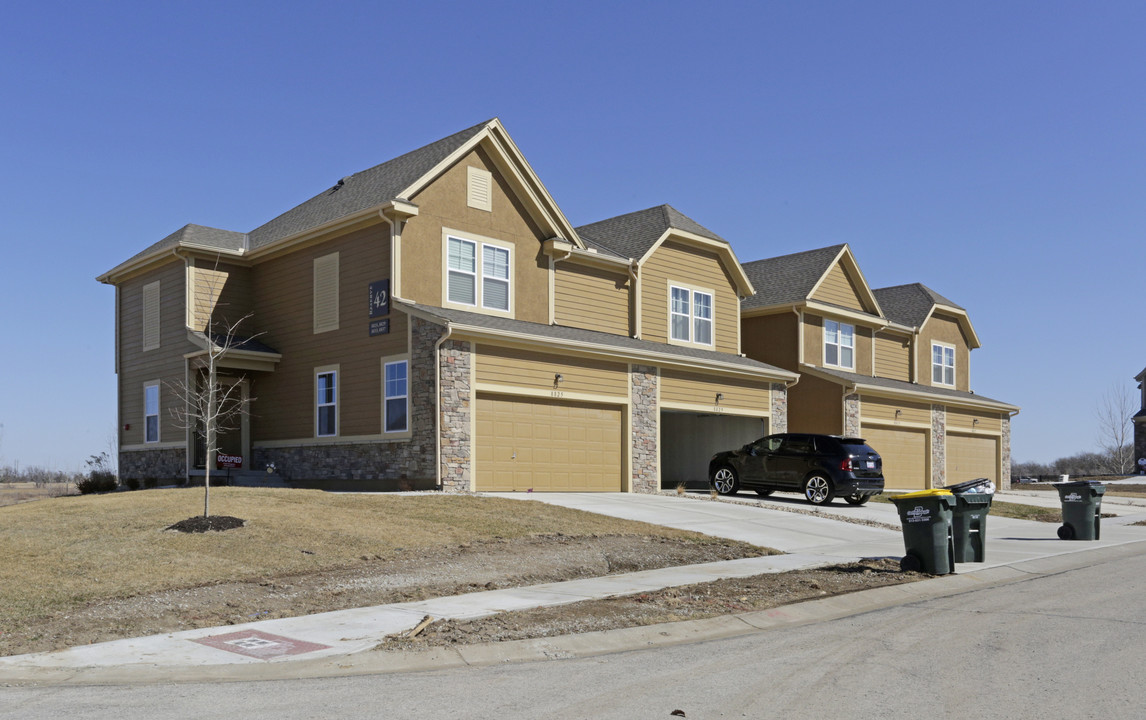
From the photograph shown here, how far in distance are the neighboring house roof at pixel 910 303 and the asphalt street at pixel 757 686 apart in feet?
103

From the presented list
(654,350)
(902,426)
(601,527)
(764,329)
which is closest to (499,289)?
(654,350)

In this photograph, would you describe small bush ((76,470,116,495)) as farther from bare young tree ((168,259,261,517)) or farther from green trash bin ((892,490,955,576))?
green trash bin ((892,490,955,576))

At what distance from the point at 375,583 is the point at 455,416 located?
30.0 feet

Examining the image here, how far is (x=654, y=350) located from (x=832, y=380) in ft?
29.2

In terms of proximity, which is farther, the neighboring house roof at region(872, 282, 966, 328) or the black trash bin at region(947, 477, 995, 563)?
the neighboring house roof at region(872, 282, 966, 328)

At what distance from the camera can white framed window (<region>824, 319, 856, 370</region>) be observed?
34719 millimetres

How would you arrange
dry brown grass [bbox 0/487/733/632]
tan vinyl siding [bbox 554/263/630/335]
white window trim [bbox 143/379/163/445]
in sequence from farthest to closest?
white window trim [bbox 143/379/163/445] < tan vinyl siding [bbox 554/263/630/335] < dry brown grass [bbox 0/487/733/632]

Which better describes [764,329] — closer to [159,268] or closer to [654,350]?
[654,350]

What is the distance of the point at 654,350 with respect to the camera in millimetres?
26266

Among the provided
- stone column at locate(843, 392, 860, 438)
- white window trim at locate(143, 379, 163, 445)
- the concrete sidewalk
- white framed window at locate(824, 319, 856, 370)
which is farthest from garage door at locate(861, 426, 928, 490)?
white window trim at locate(143, 379, 163, 445)

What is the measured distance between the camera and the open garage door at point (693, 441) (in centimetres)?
3200

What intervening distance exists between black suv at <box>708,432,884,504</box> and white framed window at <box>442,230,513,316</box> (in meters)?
7.11

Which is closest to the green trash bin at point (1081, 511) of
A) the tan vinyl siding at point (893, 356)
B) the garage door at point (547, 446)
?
the garage door at point (547, 446)

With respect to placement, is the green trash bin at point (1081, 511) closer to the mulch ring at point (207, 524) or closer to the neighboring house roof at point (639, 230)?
the neighboring house roof at point (639, 230)
